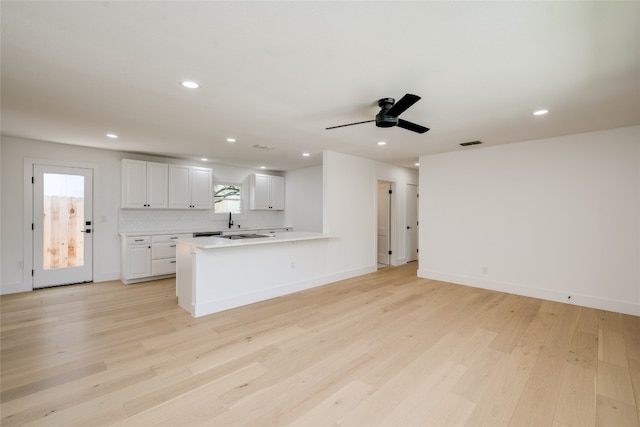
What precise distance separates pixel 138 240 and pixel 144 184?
→ 111 centimetres

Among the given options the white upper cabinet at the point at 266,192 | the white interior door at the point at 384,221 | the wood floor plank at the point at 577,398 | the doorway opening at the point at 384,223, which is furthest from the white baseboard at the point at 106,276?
the wood floor plank at the point at 577,398

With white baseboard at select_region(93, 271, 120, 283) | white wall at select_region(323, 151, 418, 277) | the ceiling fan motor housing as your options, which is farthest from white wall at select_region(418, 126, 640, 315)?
white baseboard at select_region(93, 271, 120, 283)

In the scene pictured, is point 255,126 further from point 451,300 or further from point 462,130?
point 451,300

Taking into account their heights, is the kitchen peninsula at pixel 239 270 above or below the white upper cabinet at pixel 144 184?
below

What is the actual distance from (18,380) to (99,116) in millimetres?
2765

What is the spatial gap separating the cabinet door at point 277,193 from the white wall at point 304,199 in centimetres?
20

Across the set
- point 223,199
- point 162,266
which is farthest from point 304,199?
point 162,266

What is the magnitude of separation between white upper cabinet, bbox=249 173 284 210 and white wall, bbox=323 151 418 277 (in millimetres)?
→ 2680

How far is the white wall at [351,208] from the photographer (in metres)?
5.25

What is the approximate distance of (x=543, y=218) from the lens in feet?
14.3

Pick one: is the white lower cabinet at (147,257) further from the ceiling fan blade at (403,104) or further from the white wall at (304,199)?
the ceiling fan blade at (403,104)

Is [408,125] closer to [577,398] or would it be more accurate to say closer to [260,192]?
[577,398]

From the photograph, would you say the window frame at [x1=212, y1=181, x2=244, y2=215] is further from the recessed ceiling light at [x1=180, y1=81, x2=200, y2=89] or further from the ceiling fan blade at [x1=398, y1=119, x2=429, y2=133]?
the ceiling fan blade at [x1=398, y1=119, x2=429, y2=133]

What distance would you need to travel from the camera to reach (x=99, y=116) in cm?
335
